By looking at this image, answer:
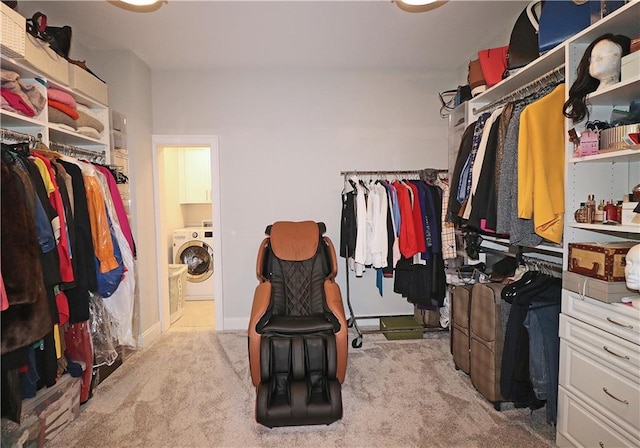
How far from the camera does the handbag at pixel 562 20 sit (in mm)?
1846

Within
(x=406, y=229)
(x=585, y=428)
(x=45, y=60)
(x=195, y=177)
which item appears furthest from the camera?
(x=195, y=177)

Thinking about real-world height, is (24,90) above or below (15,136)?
above

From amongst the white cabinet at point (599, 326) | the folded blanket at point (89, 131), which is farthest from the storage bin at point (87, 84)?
the white cabinet at point (599, 326)

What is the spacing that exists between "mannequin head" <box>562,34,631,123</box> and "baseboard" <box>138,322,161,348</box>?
3694 millimetres

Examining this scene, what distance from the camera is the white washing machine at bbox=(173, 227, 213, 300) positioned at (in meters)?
4.79

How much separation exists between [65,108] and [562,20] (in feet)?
10.2

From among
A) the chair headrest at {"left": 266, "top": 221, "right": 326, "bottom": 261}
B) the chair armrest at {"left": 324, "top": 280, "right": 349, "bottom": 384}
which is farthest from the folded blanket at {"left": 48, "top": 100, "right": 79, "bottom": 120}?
the chair armrest at {"left": 324, "top": 280, "right": 349, "bottom": 384}

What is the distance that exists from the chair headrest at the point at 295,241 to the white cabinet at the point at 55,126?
1.55 metres

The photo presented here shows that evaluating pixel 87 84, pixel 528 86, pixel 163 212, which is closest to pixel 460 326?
pixel 528 86

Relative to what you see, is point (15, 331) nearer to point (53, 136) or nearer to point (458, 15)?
point (53, 136)

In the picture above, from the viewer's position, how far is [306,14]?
102 inches

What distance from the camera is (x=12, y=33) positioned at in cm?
188

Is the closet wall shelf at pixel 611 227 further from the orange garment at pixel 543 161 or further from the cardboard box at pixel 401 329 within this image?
the cardboard box at pixel 401 329

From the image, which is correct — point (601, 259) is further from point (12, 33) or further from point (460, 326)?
point (12, 33)
